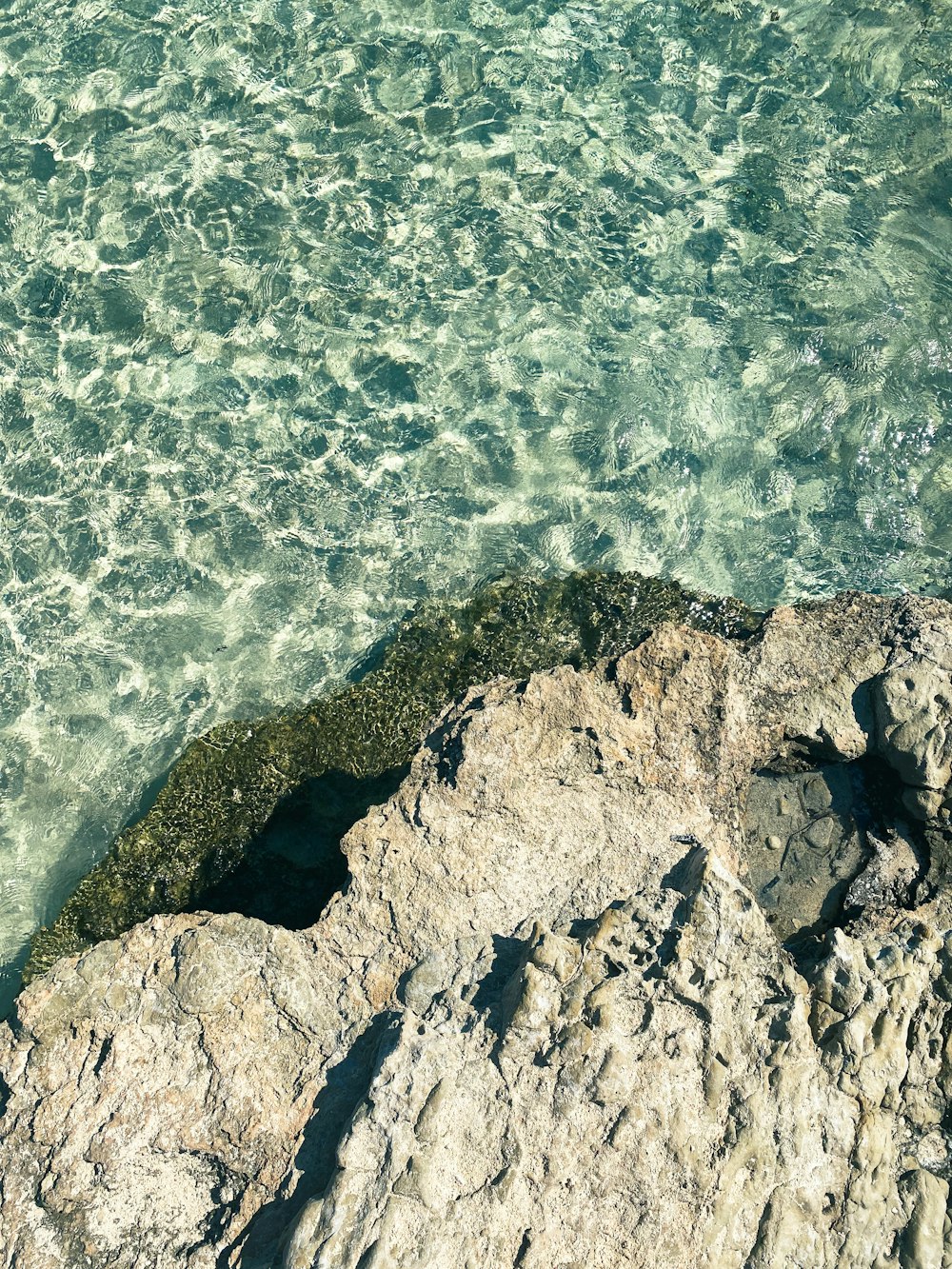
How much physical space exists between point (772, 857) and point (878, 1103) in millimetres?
1869

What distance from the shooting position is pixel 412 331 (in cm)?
1040

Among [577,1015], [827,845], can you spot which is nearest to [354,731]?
[827,845]

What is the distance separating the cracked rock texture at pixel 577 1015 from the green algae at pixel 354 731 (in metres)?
1.29

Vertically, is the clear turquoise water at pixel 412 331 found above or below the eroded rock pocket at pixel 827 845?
above

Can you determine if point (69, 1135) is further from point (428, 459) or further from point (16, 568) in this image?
point (428, 459)

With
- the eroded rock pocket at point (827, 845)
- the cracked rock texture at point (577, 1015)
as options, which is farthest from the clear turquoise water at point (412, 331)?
the eroded rock pocket at point (827, 845)

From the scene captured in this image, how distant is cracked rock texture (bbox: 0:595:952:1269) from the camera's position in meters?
5.29

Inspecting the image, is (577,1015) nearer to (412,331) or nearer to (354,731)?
(354,731)

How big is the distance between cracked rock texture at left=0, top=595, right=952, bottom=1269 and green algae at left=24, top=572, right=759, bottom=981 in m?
1.29

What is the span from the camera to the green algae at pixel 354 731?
8.21 metres

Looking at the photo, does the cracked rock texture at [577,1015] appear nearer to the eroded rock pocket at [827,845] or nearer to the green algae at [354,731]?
Result: the eroded rock pocket at [827,845]

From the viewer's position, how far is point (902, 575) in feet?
31.0

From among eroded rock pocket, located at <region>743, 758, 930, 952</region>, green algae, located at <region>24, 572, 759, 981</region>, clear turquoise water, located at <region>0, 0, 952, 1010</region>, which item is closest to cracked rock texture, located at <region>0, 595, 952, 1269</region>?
eroded rock pocket, located at <region>743, 758, 930, 952</region>

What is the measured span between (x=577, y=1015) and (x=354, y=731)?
3.48 metres
